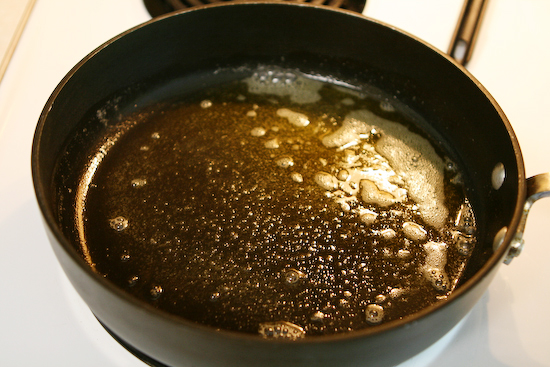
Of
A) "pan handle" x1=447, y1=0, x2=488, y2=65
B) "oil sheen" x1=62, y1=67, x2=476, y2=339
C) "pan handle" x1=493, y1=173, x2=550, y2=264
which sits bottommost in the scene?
"oil sheen" x1=62, y1=67, x2=476, y2=339

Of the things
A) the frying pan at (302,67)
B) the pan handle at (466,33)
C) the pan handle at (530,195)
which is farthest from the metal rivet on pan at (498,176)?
the pan handle at (466,33)

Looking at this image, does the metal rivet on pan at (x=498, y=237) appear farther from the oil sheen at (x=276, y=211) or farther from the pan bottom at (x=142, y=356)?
the pan bottom at (x=142, y=356)

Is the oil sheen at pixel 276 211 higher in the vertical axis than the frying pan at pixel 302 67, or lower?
lower

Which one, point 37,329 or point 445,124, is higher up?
point 445,124

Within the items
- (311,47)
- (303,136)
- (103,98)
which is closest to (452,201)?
(303,136)

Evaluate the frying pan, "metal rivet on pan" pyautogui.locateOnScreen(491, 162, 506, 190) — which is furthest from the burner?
"metal rivet on pan" pyautogui.locateOnScreen(491, 162, 506, 190)

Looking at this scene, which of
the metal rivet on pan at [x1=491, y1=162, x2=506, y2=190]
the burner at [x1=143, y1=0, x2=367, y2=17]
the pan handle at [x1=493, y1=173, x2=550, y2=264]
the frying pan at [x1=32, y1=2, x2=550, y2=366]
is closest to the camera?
the frying pan at [x1=32, y1=2, x2=550, y2=366]

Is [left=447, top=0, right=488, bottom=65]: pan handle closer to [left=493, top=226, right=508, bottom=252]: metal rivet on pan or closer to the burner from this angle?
the burner

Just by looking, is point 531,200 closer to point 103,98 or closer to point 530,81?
point 530,81

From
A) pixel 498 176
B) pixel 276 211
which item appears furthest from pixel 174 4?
pixel 498 176
